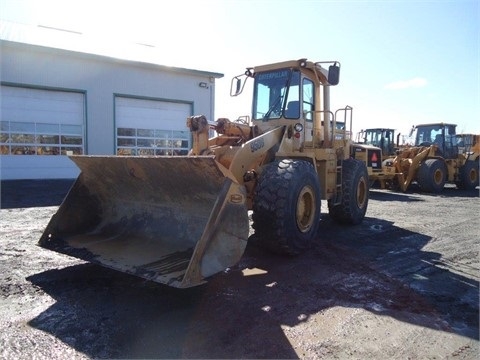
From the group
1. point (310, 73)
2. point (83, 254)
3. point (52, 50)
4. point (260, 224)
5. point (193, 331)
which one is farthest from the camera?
point (52, 50)

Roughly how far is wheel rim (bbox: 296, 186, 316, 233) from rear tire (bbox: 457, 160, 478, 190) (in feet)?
47.6

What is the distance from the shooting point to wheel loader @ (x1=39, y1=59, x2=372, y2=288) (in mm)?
4172

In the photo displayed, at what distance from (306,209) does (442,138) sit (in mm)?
14123

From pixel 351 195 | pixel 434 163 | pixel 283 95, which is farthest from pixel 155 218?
pixel 434 163

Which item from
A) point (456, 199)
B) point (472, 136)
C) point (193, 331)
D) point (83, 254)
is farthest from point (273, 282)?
point (472, 136)

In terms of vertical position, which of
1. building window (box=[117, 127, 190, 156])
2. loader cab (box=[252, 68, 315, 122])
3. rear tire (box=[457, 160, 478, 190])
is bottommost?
rear tire (box=[457, 160, 478, 190])

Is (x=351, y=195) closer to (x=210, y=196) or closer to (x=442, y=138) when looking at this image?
(x=210, y=196)

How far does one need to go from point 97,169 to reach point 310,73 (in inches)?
154

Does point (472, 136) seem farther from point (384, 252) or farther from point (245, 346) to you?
point (245, 346)

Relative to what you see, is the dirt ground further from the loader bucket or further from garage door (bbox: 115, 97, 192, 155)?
garage door (bbox: 115, 97, 192, 155)

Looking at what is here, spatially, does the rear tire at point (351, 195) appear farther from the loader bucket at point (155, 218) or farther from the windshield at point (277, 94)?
the loader bucket at point (155, 218)

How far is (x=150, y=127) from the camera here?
18797 millimetres

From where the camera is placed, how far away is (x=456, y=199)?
13.9m

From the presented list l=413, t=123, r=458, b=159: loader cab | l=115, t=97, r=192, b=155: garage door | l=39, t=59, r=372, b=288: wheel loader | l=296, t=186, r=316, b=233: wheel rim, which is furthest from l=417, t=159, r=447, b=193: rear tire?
l=296, t=186, r=316, b=233: wheel rim
